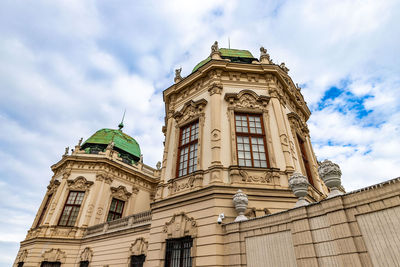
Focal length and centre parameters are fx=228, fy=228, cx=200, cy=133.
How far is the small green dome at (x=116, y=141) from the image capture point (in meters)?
24.8

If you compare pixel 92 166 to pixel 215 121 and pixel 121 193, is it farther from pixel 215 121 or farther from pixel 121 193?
pixel 215 121

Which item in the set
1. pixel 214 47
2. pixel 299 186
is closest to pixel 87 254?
pixel 299 186

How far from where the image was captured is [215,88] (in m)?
11.8

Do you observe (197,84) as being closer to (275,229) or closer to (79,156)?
(275,229)

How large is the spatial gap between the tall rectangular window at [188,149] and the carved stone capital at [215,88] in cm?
179

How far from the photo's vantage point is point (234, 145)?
1031 centimetres

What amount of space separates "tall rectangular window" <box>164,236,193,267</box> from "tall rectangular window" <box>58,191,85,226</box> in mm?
14107

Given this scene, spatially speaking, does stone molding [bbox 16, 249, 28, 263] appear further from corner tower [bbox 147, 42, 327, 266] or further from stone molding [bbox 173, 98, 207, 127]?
stone molding [bbox 173, 98, 207, 127]

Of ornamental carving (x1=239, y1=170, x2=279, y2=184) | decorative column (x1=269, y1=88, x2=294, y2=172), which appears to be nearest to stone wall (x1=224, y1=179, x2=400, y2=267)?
ornamental carving (x1=239, y1=170, x2=279, y2=184)

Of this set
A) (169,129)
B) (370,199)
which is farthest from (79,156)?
(370,199)

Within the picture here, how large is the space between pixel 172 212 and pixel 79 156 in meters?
15.4

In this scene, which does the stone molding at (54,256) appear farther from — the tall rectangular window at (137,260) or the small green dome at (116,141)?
the small green dome at (116,141)

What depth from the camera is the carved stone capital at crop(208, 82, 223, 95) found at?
38.2 feet

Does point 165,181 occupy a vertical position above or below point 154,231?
above
